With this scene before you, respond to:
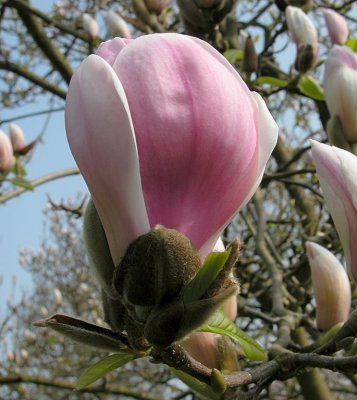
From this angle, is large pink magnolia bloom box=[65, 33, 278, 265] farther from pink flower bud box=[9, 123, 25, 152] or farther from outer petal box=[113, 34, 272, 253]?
pink flower bud box=[9, 123, 25, 152]

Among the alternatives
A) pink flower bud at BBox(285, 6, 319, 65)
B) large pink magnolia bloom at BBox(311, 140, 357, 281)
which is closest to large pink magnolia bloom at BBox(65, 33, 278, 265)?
large pink magnolia bloom at BBox(311, 140, 357, 281)

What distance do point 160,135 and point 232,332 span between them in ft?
0.91

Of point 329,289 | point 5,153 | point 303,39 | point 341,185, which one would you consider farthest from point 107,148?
point 5,153

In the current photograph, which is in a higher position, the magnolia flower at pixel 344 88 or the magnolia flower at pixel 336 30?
the magnolia flower at pixel 344 88

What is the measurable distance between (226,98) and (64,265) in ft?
25.2

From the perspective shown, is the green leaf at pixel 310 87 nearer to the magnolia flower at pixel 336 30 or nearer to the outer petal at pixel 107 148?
the magnolia flower at pixel 336 30

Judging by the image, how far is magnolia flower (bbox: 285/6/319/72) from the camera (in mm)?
1474

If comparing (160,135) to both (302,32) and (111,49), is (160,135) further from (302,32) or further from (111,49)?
(302,32)

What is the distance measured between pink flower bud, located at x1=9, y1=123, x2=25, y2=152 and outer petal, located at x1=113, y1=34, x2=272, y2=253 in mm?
1576

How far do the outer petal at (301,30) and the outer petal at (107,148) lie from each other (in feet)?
4.01

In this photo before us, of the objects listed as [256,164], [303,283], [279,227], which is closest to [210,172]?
[256,164]

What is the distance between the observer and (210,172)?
0.42 m

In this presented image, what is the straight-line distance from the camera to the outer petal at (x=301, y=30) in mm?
1527

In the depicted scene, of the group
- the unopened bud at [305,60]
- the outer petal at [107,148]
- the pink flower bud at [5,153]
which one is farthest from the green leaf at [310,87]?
the outer petal at [107,148]
